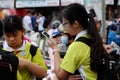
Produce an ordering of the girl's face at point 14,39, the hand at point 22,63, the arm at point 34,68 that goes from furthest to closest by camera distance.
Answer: the girl's face at point 14,39, the arm at point 34,68, the hand at point 22,63

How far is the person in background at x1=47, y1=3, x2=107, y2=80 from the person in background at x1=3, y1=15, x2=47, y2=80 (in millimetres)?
174

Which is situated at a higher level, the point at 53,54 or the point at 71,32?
the point at 71,32

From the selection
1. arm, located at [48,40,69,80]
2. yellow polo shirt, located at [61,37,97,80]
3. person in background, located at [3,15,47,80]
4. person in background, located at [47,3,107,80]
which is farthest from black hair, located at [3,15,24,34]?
yellow polo shirt, located at [61,37,97,80]

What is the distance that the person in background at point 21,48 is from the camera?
3.29m

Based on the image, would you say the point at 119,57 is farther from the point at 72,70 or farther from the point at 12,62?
the point at 12,62

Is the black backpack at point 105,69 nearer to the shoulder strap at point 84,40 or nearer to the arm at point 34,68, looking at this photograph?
the shoulder strap at point 84,40

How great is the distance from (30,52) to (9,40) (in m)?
0.22

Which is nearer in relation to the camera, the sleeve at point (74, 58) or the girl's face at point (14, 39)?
the sleeve at point (74, 58)

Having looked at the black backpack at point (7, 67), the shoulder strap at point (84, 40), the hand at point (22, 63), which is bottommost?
the hand at point (22, 63)

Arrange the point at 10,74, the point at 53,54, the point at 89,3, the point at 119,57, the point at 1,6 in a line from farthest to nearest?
1. the point at 1,6
2. the point at 89,3
3. the point at 119,57
4. the point at 53,54
5. the point at 10,74

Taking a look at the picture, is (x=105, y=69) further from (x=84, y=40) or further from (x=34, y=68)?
(x=34, y=68)

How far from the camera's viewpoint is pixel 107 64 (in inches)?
127

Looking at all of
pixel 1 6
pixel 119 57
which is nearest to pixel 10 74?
pixel 119 57

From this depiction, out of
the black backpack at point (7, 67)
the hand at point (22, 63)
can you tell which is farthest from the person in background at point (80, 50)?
the black backpack at point (7, 67)
